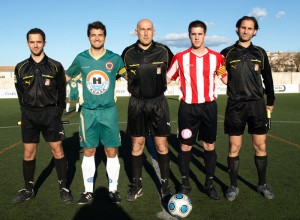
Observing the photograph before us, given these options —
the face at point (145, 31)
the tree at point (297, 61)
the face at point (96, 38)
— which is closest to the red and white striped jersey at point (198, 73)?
the face at point (145, 31)

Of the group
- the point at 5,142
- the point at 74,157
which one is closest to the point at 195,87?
the point at 74,157

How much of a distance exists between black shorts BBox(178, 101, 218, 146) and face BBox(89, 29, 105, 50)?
1333 mm

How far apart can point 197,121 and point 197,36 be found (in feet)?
3.65

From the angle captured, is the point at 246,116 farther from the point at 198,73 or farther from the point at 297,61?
the point at 297,61

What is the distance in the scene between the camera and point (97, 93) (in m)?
4.03

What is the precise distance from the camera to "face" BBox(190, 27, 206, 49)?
405cm

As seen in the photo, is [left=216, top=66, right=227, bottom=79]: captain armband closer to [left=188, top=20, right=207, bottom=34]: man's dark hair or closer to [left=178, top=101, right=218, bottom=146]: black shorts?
[left=178, top=101, right=218, bottom=146]: black shorts

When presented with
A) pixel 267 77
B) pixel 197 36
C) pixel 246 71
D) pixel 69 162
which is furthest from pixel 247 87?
pixel 69 162

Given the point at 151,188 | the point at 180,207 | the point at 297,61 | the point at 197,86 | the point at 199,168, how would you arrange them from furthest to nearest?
1. the point at 297,61
2. the point at 199,168
3. the point at 151,188
4. the point at 197,86
5. the point at 180,207

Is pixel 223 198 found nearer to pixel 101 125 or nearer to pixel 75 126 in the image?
pixel 101 125

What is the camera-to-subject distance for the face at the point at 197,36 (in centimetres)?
405

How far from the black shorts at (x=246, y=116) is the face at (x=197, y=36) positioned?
88 centimetres

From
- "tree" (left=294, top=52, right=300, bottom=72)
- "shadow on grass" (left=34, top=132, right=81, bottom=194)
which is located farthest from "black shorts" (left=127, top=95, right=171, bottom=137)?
"tree" (left=294, top=52, right=300, bottom=72)

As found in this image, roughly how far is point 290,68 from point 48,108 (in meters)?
64.5
